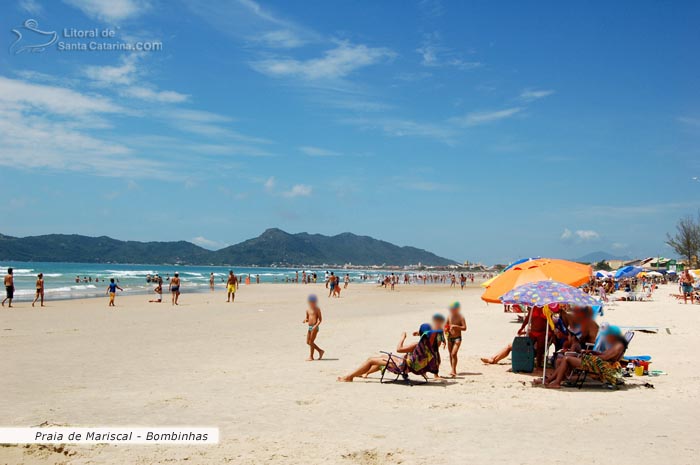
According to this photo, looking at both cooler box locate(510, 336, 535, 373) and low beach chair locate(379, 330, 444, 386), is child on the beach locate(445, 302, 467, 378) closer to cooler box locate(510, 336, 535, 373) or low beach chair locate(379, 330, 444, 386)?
low beach chair locate(379, 330, 444, 386)

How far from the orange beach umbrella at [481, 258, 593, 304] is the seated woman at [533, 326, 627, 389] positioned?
4.80 feet

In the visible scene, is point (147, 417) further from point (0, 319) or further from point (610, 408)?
point (0, 319)

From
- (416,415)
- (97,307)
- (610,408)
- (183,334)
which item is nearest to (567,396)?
(610,408)

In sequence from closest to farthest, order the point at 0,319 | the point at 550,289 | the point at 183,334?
the point at 550,289, the point at 183,334, the point at 0,319

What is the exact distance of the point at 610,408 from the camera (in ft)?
24.0

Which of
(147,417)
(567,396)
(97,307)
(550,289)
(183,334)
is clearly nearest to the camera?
(147,417)

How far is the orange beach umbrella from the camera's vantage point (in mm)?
→ 10031

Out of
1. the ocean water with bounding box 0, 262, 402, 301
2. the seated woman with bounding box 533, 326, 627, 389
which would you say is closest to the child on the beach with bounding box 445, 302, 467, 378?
the seated woman with bounding box 533, 326, 627, 389

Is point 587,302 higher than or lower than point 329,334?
higher

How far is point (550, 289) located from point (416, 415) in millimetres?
3051

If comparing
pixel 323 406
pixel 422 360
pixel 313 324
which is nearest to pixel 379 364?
pixel 422 360

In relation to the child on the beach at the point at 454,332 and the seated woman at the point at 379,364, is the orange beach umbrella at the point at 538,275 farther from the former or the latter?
the seated woman at the point at 379,364

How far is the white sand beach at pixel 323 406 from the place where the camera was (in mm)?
5516

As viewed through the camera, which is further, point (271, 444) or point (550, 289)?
point (550, 289)
